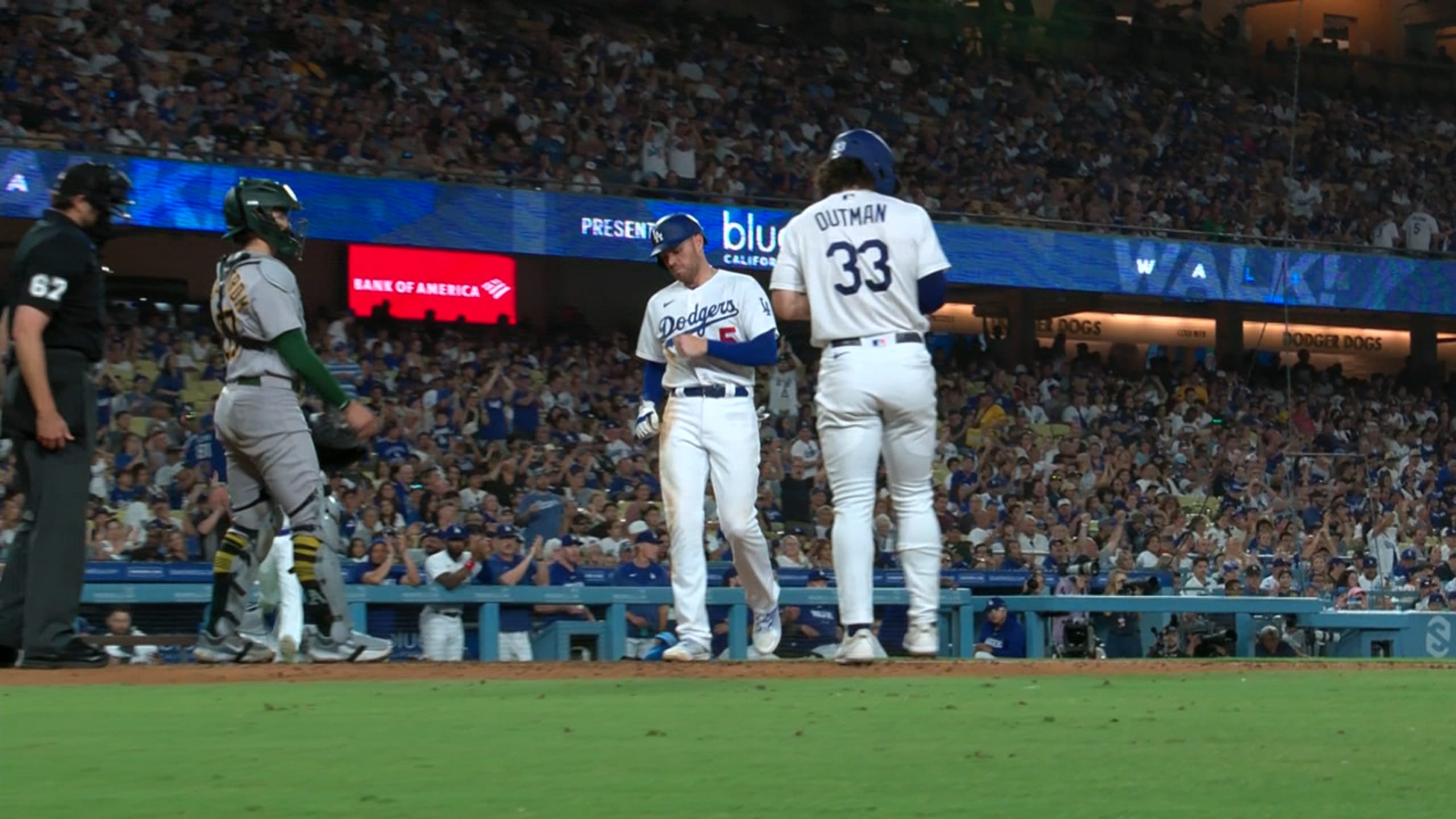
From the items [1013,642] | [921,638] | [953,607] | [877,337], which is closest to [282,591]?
[921,638]

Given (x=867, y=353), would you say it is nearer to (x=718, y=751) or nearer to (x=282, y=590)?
(x=718, y=751)

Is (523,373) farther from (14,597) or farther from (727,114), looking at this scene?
(14,597)

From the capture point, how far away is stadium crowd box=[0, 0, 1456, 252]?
75.5 feet

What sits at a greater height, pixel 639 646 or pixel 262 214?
pixel 262 214

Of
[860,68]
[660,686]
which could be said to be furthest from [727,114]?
[660,686]

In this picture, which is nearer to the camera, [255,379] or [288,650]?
[255,379]

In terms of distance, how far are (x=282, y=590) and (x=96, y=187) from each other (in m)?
3.32

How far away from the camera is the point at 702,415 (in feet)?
27.0

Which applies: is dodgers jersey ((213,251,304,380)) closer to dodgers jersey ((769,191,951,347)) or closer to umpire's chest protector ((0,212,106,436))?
umpire's chest protector ((0,212,106,436))

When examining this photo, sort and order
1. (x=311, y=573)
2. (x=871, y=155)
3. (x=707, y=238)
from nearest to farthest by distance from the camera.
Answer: (x=871, y=155)
(x=311, y=573)
(x=707, y=238)

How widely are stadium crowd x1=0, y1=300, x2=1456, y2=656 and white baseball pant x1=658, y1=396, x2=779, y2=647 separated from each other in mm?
3027

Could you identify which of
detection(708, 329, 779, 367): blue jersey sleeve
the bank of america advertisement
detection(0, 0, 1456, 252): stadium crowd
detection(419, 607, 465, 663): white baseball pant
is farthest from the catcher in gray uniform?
detection(0, 0, 1456, 252): stadium crowd

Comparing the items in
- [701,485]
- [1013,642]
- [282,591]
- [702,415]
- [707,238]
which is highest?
[707,238]

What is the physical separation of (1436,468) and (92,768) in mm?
27405
